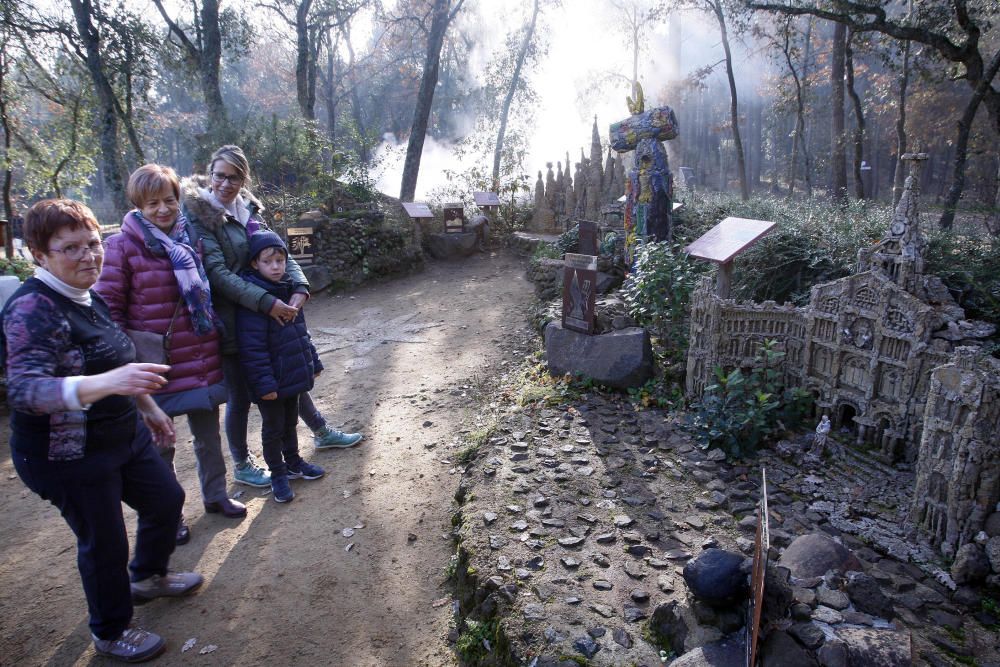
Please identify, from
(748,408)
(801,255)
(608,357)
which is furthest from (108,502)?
(801,255)

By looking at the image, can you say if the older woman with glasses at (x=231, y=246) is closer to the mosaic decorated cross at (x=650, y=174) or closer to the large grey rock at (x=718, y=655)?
the large grey rock at (x=718, y=655)

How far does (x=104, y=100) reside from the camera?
12453 millimetres

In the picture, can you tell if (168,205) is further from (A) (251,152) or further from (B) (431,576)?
(A) (251,152)

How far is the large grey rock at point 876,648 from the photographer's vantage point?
1994 millimetres

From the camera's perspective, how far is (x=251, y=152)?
14305 mm

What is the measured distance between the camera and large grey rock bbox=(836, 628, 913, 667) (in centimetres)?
199

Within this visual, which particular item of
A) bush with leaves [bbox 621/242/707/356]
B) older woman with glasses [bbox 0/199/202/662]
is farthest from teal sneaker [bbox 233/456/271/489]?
bush with leaves [bbox 621/242/707/356]

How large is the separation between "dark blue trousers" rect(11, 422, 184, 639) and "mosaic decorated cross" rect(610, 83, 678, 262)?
648 cm

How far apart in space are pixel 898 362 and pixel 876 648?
9.07ft

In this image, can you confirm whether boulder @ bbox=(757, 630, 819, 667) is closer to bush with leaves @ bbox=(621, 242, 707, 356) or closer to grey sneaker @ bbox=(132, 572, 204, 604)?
grey sneaker @ bbox=(132, 572, 204, 604)

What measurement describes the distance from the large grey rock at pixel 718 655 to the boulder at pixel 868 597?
60cm

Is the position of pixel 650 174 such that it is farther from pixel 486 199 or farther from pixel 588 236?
pixel 486 199

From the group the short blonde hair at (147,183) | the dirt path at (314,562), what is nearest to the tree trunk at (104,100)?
the dirt path at (314,562)

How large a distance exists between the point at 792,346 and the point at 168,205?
4801mm
